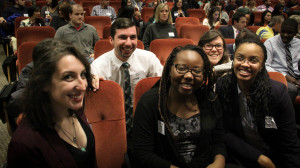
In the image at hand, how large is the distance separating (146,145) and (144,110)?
0.17 metres

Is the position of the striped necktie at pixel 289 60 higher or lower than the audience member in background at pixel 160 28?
lower

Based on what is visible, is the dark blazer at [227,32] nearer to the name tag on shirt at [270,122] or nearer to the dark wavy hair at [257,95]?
the dark wavy hair at [257,95]

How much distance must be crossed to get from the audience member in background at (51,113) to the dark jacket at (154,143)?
0.28 meters

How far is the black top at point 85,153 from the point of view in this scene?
987 mm

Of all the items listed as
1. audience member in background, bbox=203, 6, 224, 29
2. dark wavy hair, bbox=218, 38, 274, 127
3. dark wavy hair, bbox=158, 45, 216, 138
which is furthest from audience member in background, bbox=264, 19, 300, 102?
audience member in background, bbox=203, 6, 224, 29

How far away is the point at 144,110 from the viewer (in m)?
1.23

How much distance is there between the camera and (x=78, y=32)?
3172mm

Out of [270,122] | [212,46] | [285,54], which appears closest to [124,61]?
[212,46]

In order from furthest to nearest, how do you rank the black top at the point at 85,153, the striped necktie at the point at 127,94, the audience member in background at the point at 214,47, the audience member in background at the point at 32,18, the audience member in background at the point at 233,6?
the audience member in background at the point at 233,6 < the audience member in background at the point at 32,18 < the audience member in background at the point at 214,47 < the striped necktie at the point at 127,94 < the black top at the point at 85,153

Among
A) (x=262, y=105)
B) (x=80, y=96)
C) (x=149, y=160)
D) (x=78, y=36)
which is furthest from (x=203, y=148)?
(x=78, y=36)

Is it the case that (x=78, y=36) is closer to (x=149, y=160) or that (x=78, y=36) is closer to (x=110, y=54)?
(x=110, y=54)

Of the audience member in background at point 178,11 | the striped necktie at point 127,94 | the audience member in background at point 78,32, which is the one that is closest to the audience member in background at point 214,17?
the audience member in background at point 178,11

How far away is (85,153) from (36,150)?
0.22m

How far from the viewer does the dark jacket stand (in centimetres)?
121
